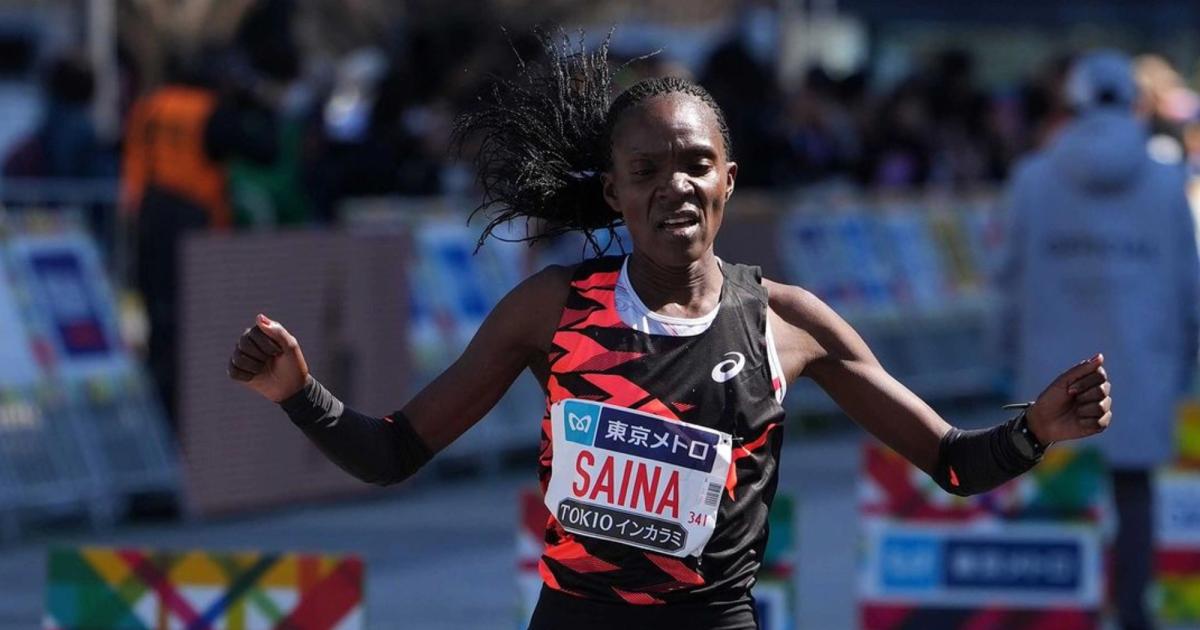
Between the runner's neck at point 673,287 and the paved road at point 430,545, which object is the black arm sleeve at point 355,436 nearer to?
the runner's neck at point 673,287

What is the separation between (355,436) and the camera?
4309mm

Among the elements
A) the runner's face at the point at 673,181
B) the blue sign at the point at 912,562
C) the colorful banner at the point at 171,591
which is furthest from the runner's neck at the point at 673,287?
the blue sign at the point at 912,562

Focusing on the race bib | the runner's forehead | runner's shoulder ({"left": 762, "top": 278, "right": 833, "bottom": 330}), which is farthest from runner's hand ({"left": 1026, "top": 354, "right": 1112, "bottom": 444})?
the runner's forehead

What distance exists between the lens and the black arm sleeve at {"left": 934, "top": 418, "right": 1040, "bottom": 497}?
4.38 metres

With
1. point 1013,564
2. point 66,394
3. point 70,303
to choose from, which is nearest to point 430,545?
point 66,394

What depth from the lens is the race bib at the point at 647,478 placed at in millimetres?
4219

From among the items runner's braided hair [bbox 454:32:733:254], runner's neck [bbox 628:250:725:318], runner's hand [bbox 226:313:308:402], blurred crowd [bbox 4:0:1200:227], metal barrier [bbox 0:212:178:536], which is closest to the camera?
runner's hand [bbox 226:313:308:402]

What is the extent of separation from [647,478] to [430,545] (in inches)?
275

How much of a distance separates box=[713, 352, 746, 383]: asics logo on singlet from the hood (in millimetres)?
4055

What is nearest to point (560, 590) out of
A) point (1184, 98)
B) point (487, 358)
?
point (487, 358)

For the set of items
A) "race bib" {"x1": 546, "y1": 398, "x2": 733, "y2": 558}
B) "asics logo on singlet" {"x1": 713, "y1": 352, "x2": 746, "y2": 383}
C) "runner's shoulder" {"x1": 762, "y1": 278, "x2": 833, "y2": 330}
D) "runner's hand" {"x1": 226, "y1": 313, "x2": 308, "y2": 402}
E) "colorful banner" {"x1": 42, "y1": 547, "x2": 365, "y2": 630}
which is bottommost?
"colorful banner" {"x1": 42, "y1": 547, "x2": 365, "y2": 630}

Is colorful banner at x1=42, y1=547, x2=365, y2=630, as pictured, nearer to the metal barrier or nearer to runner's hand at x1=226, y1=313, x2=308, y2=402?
runner's hand at x1=226, y1=313, x2=308, y2=402

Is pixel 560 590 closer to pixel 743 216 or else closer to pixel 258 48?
pixel 258 48

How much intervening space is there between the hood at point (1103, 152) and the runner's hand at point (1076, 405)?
3.93 m
